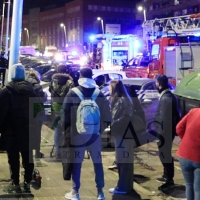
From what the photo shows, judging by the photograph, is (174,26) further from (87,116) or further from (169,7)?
(169,7)

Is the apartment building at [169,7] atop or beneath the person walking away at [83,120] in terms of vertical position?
atop

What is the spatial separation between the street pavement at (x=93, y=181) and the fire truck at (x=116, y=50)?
21808 millimetres

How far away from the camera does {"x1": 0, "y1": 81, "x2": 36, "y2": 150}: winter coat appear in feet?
20.0

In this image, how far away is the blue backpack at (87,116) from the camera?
5.95 metres

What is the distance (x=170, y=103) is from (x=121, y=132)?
967mm

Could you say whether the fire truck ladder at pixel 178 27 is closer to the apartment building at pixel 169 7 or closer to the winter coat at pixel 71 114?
the winter coat at pixel 71 114

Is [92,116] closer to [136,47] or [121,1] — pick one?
[136,47]

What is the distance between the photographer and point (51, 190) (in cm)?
670

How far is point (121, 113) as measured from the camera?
650 centimetres

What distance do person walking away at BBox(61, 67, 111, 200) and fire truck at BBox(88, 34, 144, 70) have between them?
80.1 feet

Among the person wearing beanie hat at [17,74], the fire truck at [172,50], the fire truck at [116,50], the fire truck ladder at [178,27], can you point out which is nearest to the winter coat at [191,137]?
the person wearing beanie hat at [17,74]

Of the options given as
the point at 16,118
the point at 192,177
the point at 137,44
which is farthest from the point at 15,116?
the point at 137,44

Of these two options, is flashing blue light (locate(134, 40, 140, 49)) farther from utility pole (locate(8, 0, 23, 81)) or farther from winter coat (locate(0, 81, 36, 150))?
winter coat (locate(0, 81, 36, 150))

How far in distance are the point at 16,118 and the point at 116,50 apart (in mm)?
28178
